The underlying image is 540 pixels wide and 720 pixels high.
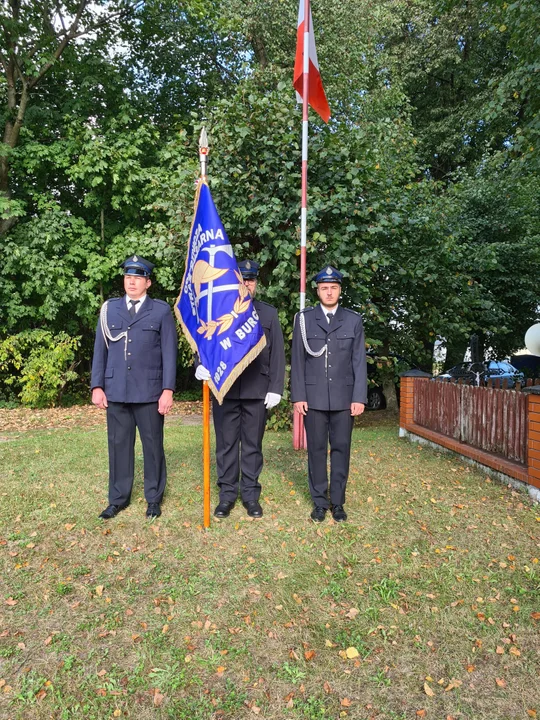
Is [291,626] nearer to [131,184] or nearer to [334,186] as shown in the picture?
[334,186]

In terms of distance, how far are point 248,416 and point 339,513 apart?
45.1 inches

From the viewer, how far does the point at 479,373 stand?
1055 cm

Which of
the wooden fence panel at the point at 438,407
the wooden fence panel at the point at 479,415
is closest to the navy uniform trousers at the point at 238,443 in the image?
the wooden fence panel at the point at 479,415

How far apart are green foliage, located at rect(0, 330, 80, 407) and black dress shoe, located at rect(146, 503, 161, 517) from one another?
8125mm

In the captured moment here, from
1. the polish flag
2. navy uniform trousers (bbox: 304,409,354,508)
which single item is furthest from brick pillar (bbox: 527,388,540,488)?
the polish flag

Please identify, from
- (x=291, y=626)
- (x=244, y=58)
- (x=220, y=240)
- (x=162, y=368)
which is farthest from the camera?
(x=244, y=58)

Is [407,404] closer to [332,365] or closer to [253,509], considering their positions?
[332,365]

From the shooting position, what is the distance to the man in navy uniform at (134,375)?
4.31 meters

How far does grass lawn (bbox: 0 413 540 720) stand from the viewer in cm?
243

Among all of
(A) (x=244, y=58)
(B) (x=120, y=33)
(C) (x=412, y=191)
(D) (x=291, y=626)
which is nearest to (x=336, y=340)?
(D) (x=291, y=626)

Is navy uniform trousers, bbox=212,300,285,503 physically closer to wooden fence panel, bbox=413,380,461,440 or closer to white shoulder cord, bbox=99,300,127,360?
white shoulder cord, bbox=99,300,127,360

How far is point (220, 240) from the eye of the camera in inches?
162

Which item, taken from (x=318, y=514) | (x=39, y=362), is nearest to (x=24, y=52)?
(x=39, y=362)

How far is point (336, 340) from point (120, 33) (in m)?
13.3
